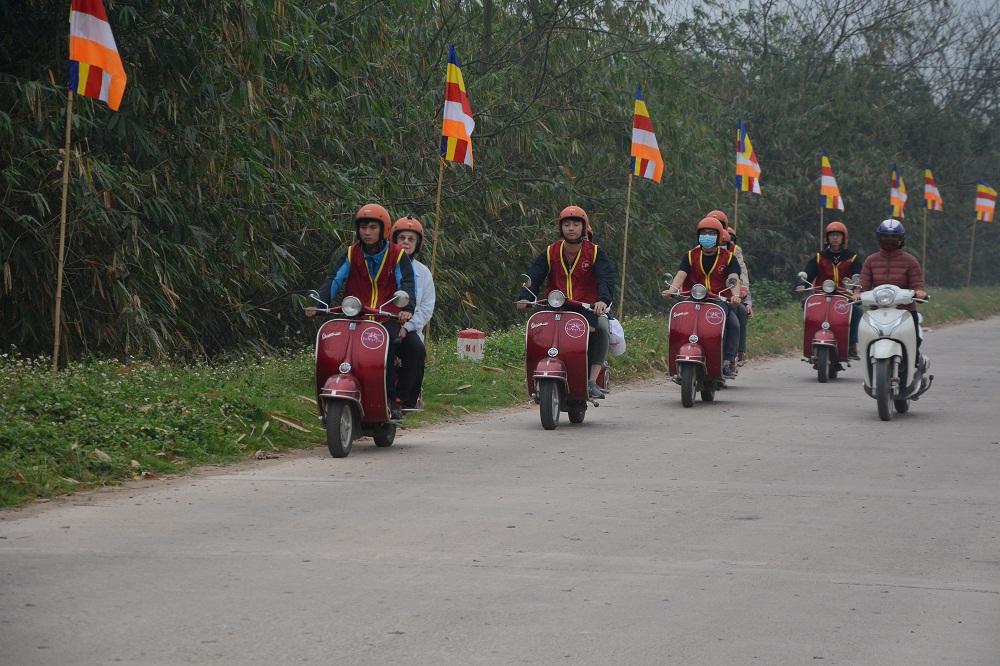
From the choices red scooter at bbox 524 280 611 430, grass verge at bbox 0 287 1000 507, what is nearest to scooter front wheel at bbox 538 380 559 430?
red scooter at bbox 524 280 611 430

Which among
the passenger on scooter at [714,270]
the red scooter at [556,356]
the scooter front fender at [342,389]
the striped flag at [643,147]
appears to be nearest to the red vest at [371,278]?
the scooter front fender at [342,389]

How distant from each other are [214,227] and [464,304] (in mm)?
7000

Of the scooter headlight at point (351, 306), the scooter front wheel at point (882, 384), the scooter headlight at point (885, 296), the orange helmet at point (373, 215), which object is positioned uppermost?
the orange helmet at point (373, 215)

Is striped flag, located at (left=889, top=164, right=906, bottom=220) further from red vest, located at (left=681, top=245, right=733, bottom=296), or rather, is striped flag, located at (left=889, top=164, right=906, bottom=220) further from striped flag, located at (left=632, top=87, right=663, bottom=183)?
red vest, located at (left=681, top=245, right=733, bottom=296)

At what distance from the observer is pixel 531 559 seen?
23.9ft

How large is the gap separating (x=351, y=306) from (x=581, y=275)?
3.07 meters

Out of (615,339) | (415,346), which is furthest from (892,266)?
(415,346)

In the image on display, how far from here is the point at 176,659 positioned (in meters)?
5.34

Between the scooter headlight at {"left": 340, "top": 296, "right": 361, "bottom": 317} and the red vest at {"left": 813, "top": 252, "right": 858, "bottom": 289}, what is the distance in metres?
10.2

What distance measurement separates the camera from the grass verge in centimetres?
970

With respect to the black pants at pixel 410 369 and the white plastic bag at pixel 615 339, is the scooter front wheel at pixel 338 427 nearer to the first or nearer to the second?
the black pants at pixel 410 369

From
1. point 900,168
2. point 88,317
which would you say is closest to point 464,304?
point 88,317

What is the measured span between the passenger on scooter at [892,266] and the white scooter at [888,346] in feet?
1.72

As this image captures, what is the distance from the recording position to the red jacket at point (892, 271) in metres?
15.3
